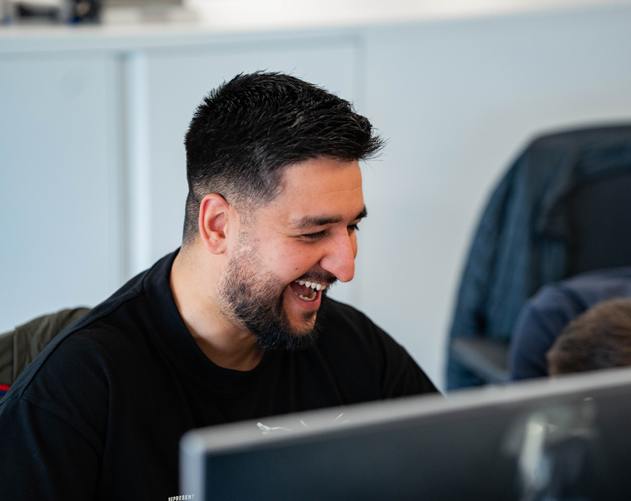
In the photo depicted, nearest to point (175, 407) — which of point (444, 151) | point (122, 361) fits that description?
point (122, 361)

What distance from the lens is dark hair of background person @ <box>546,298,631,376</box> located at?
4.08 feet

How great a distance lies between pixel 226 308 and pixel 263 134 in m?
0.29

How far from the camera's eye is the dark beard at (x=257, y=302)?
3.44 feet

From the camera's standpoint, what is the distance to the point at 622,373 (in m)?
0.50

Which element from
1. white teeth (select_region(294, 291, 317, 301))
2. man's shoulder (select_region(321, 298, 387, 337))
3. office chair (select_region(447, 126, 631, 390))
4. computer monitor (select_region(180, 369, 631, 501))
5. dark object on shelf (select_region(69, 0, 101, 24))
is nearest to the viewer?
computer monitor (select_region(180, 369, 631, 501))

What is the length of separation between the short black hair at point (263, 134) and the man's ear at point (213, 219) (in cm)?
2

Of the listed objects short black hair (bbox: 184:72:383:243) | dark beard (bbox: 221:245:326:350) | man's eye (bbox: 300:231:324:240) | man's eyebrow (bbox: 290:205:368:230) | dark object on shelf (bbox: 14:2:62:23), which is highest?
dark object on shelf (bbox: 14:2:62:23)

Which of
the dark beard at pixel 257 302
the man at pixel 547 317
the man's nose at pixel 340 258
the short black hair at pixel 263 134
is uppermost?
the short black hair at pixel 263 134

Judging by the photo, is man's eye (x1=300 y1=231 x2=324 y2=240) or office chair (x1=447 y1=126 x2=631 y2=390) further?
office chair (x1=447 y1=126 x2=631 y2=390)

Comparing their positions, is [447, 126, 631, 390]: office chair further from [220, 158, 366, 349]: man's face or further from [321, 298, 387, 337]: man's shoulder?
[220, 158, 366, 349]: man's face

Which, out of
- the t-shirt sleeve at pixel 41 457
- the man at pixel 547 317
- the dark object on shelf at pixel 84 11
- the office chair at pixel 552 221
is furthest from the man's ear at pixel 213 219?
the dark object on shelf at pixel 84 11

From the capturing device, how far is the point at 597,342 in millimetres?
1279

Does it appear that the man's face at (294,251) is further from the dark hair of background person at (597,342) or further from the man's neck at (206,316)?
the dark hair of background person at (597,342)

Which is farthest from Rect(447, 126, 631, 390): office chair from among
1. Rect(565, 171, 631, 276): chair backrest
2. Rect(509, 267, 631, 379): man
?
Rect(509, 267, 631, 379): man
